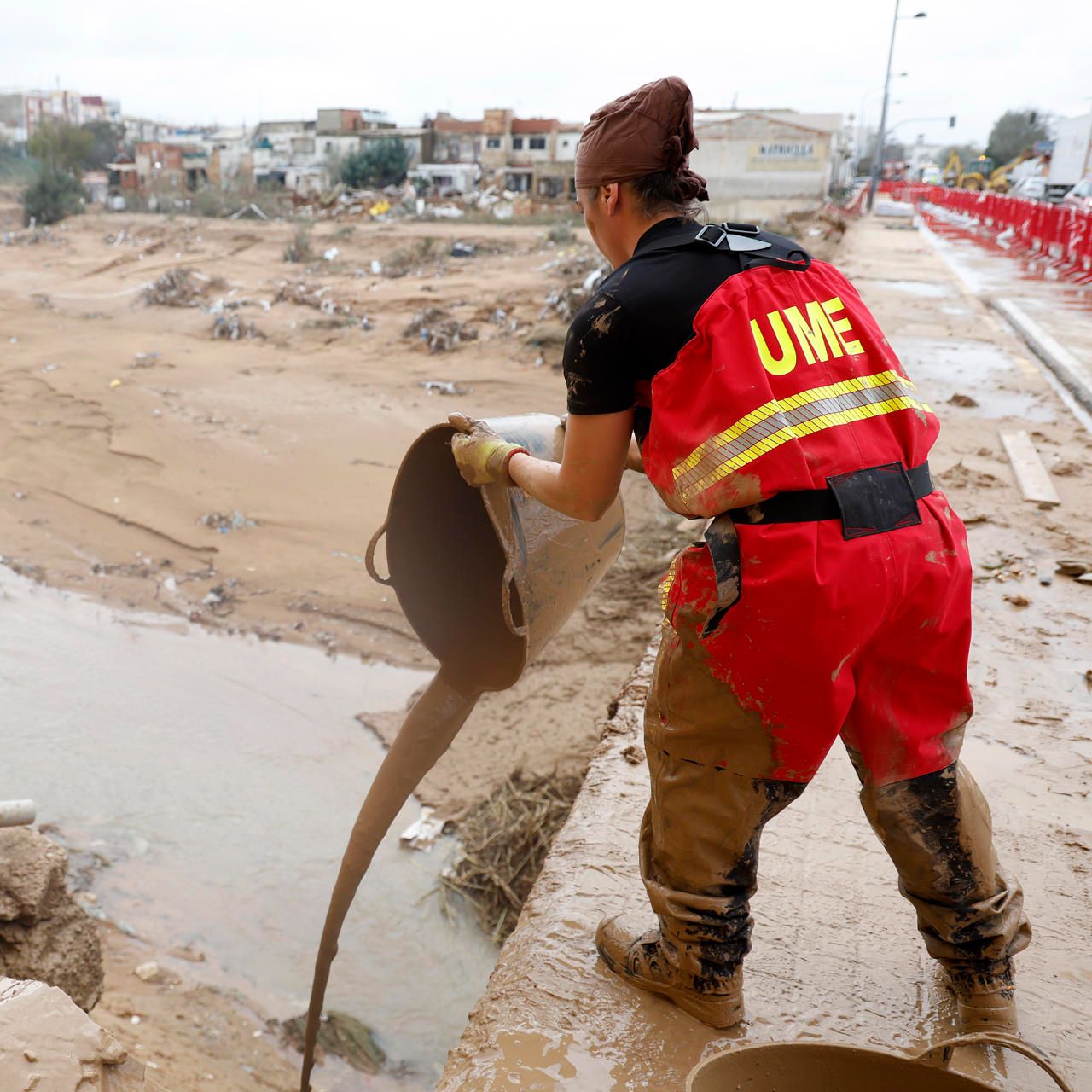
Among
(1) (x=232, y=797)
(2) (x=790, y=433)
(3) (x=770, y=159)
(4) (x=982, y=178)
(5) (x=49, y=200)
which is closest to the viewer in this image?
(2) (x=790, y=433)

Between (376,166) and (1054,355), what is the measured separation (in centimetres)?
3948

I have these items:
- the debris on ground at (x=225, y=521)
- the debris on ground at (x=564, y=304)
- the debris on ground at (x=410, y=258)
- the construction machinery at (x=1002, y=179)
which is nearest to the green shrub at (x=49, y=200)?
the debris on ground at (x=410, y=258)

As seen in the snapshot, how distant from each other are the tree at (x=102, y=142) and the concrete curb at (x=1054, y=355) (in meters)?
50.9

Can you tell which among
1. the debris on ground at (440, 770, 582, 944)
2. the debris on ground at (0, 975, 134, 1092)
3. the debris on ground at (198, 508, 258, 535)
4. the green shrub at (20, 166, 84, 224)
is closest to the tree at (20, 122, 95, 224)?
the green shrub at (20, 166, 84, 224)

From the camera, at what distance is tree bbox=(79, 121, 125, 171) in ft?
177

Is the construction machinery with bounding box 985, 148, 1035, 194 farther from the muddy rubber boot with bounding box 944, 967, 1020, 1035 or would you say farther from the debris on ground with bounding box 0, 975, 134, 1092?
the debris on ground with bounding box 0, 975, 134, 1092

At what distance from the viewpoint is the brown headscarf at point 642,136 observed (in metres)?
1.80

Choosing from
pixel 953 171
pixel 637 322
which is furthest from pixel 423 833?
pixel 953 171

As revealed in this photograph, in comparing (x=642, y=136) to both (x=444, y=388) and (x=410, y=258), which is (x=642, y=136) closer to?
(x=444, y=388)

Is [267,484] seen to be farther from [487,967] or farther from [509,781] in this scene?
[487,967]

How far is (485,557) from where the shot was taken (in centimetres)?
304

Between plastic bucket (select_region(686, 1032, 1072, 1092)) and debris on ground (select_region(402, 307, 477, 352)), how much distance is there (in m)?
12.9

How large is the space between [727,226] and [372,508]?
710 centimetres

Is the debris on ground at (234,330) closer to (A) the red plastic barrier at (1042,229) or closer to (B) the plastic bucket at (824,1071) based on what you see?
(A) the red plastic barrier at (1042,229)
